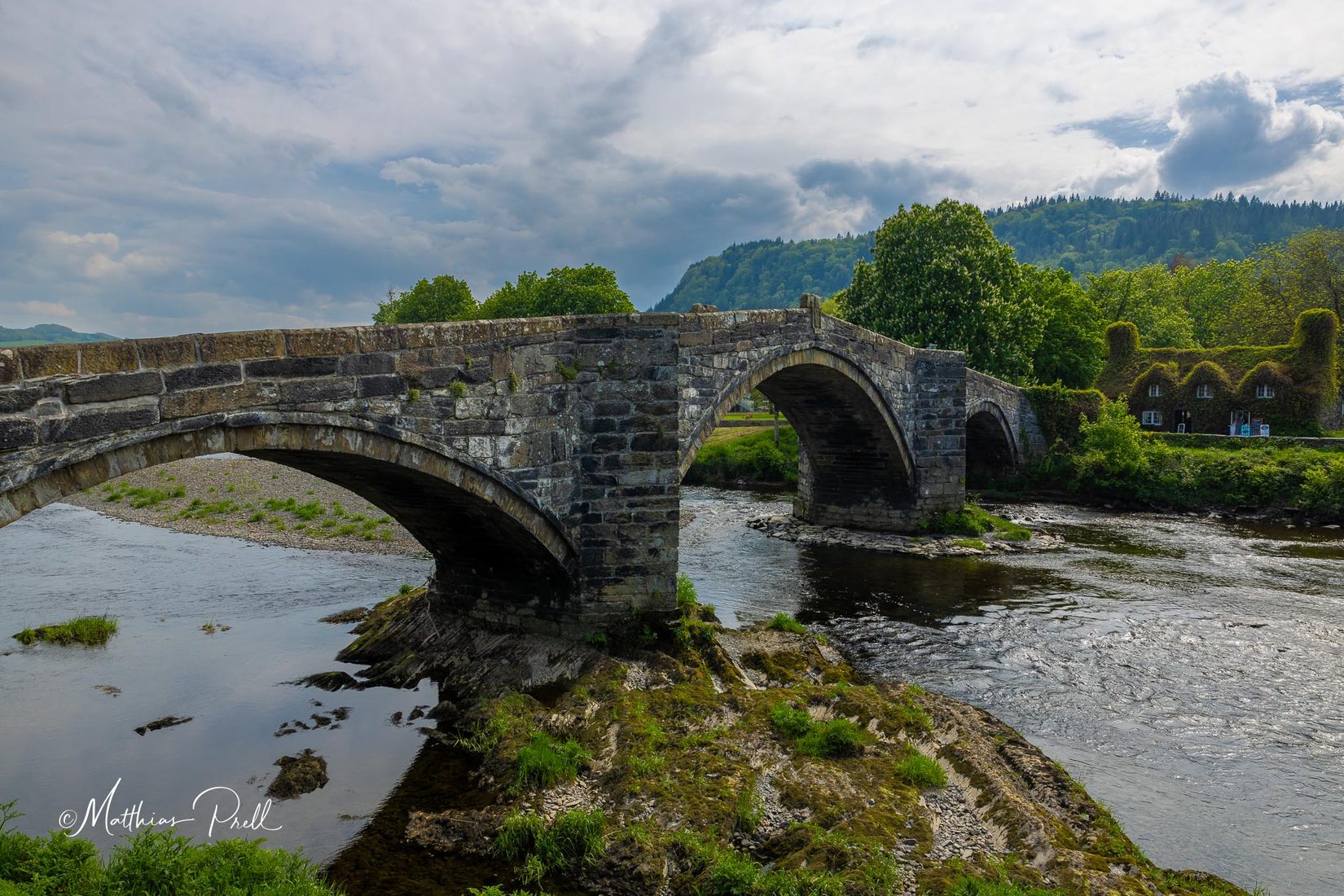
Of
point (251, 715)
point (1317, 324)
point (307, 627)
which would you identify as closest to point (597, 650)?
point (251, 715)

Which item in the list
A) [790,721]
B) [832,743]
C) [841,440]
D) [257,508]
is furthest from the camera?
[257,508]

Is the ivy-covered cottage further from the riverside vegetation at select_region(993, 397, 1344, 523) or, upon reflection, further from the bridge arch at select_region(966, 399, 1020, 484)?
the bridge arch at select_region(966, 399, 1020, 484)

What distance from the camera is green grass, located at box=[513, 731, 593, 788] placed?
9.41m

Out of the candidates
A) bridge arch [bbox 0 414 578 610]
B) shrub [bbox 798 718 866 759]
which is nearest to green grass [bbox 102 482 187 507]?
bridge arch [bbox 0 414 578 610]

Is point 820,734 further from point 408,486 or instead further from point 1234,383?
point 1234,383

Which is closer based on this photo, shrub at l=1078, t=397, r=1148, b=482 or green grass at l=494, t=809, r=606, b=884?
green grass at l=494, t=809, r=606, b=884

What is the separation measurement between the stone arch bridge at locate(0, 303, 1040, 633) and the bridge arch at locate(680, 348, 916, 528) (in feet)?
1.48

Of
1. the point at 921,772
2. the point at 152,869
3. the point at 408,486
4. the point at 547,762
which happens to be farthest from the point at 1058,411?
the point at 152,869

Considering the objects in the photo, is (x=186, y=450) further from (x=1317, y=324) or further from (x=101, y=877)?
(x=1317, y=324)

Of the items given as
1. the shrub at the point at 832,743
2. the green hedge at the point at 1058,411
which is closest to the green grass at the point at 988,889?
the shrub at the point at 832,743

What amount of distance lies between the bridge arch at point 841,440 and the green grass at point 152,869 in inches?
596

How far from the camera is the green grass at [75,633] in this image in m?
14.9

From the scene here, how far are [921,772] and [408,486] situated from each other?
7.32 metres

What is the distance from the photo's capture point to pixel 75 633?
592 inches
